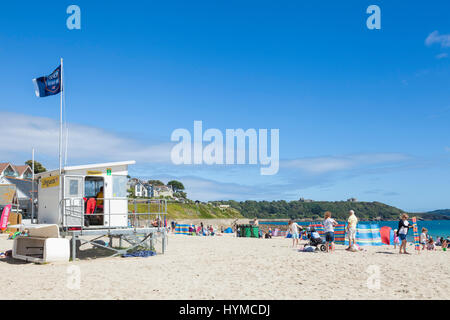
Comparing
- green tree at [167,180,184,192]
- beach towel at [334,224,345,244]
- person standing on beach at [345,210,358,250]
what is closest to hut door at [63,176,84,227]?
person standing on beach at [345,210,358,250]

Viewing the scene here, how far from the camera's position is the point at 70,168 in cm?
1516

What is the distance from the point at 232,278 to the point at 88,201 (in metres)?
7.13

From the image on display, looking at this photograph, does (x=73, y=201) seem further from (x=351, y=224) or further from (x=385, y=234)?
(x=385, y=234)

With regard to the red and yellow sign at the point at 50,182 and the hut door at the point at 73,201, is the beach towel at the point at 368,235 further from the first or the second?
the red and yellow sign at the point at 50,182

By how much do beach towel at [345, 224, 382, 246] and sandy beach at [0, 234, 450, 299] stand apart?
6555mm

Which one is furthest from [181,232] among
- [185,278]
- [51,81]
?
[185,278]

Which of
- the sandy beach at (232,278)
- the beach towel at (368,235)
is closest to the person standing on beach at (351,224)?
the sandy beach at (232,278)

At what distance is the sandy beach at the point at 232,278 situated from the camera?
880 cm

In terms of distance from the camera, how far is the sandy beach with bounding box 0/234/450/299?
8805 mm

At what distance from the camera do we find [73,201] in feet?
49.6

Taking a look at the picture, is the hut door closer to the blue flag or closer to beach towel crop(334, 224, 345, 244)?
the blue flag

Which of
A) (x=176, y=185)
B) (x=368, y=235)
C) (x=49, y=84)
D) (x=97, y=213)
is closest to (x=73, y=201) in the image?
(x=97, y=213)

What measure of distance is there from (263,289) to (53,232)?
8.55m
